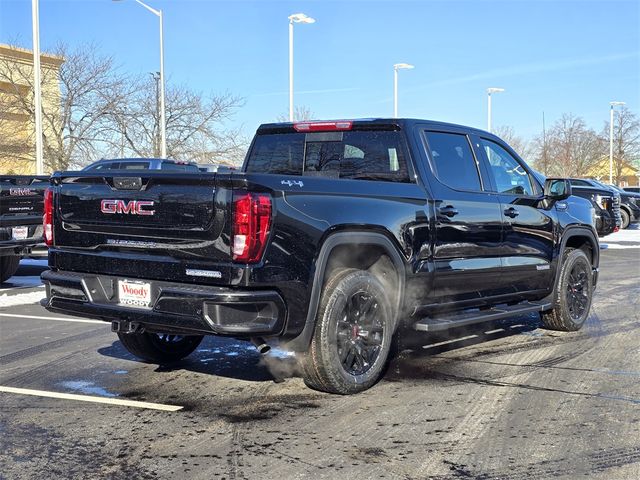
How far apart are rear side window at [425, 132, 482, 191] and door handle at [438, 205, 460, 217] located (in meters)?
0.22

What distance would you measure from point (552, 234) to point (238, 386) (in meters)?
3.50

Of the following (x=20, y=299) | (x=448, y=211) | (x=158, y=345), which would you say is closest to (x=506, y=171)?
(x=448, y=211)

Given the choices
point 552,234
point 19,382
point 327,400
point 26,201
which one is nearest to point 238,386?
point 327,400

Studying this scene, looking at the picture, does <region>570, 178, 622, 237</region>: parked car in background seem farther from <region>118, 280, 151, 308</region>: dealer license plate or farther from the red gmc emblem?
<region>118, 280, 151, 308</region>: dealer license plate

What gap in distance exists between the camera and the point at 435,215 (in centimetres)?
554

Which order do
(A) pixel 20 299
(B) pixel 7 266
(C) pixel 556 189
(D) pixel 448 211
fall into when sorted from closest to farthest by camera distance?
1. (D) pixel 448 211
2. (C) pixel 556 189
3. (A) pixel 20 299
4. (B) pixel 7 266

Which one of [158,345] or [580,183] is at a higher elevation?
[580,183]

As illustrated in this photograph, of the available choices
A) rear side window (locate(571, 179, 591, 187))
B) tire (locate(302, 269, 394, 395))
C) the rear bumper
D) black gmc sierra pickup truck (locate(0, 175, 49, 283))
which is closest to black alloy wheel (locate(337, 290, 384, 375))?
tire (locate(302, 269, 394, 395))

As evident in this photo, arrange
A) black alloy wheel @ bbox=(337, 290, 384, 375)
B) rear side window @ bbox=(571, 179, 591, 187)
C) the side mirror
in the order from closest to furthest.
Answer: black alloy wheel @ bbox=(337, 290, 384, 375) < the side mirror < rear side window @ bbox=(571, 179, 591, 187)

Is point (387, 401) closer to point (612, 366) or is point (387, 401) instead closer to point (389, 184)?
point (389, 184)

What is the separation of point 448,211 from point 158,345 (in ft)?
8.33

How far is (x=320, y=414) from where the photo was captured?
15.1 ft

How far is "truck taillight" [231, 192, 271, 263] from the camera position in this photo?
4.23 m

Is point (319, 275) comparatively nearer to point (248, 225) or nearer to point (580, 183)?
point (248, 225)
